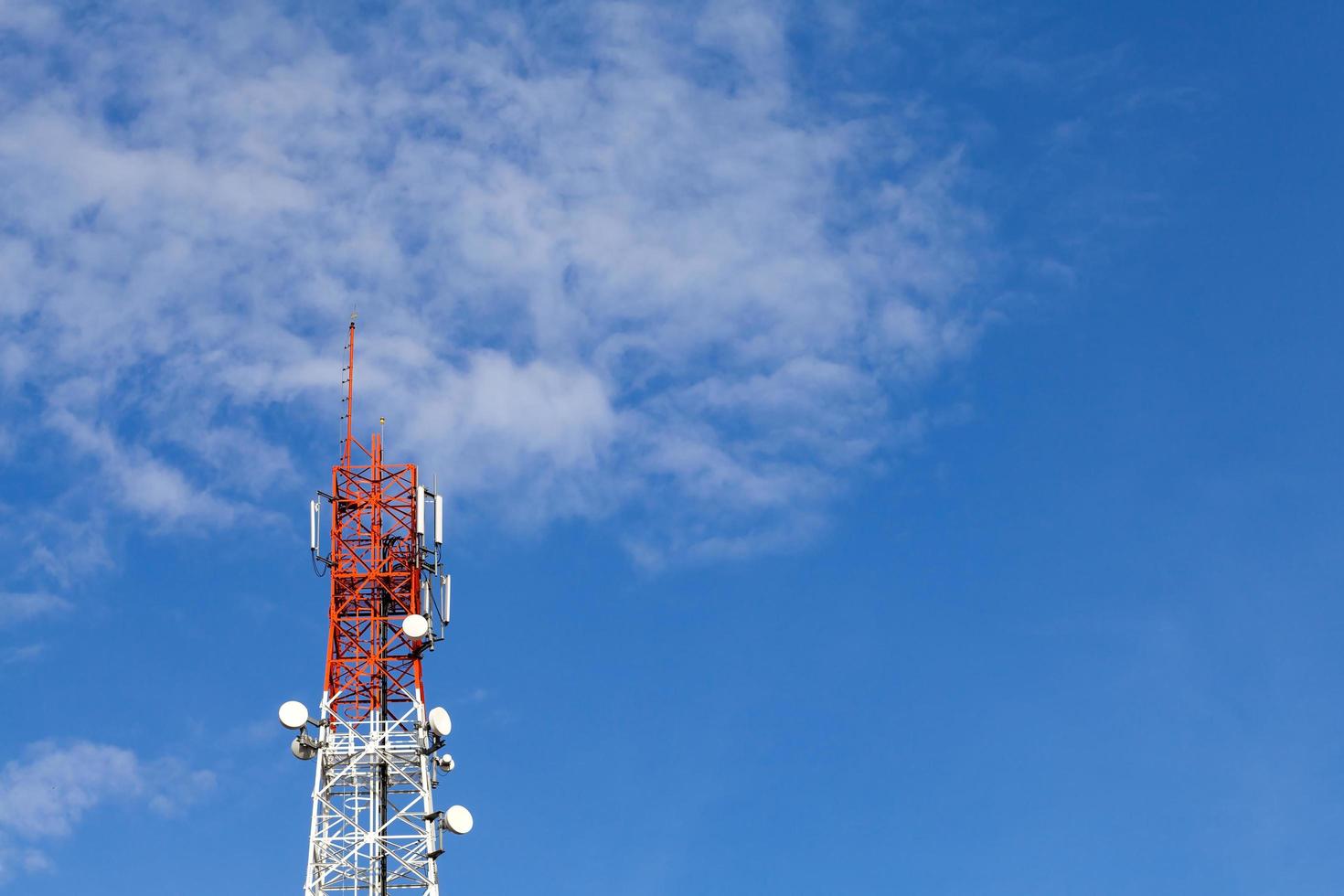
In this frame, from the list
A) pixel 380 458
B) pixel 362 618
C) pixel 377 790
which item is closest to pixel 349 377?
pixel 380 458

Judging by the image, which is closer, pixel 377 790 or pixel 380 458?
pixel 377 790

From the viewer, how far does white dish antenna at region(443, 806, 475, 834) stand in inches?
4702

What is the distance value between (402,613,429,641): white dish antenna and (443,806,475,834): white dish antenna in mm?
9201

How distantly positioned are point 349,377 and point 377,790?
78.2ft

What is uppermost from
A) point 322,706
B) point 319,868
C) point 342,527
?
point 342,527

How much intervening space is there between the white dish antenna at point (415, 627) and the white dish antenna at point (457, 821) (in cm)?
920

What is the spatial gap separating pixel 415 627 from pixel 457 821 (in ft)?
33.8

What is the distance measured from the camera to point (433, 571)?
12575cm

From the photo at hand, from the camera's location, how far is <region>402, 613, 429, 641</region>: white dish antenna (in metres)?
122

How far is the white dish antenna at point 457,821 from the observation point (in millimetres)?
119438

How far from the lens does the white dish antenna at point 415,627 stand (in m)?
122

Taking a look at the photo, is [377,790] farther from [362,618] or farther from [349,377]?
[349,377]

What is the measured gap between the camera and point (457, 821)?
119562mm

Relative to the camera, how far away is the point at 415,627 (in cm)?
12250
